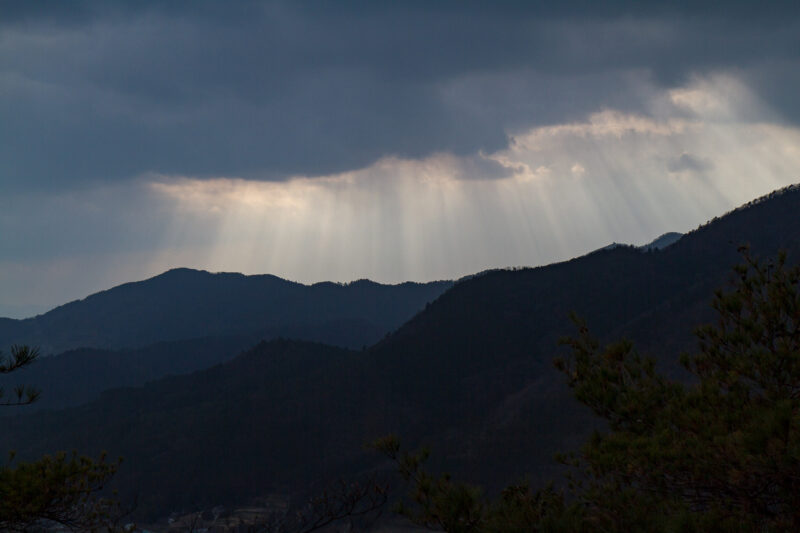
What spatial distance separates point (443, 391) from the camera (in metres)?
160

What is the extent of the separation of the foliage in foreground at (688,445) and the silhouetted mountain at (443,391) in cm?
10552

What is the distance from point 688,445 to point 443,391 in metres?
152

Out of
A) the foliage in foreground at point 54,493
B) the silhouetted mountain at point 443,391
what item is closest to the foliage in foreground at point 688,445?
the foliage in foreground at point 54,493

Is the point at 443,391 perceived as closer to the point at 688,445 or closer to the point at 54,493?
the point at 54,493

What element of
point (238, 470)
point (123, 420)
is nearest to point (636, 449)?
point (238, 470)

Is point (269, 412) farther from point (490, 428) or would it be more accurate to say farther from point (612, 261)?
point (612, 261)

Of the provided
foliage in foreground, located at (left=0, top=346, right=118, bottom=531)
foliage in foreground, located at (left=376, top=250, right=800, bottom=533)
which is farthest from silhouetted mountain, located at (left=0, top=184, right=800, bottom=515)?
foliage in foreground, located at (left=376, top=250, right=800, bottom=533)

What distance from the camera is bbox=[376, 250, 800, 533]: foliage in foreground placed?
352 inches

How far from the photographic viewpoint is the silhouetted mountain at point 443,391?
420ft

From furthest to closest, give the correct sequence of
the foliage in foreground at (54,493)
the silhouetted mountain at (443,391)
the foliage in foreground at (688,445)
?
1. the silhouetted mountain at (443,391)
2. the foliage in foreground at (54,493)
3. the foliage in foreground at (688,445)

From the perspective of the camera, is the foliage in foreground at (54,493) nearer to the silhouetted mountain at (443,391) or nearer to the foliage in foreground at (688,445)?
the foliage in foreground at (688,445)

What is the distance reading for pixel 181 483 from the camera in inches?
5891

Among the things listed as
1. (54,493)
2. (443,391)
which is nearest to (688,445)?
(54,493)

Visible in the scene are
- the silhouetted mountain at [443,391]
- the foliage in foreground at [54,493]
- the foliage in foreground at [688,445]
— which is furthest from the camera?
the silhouetted mountain at [443,391]
